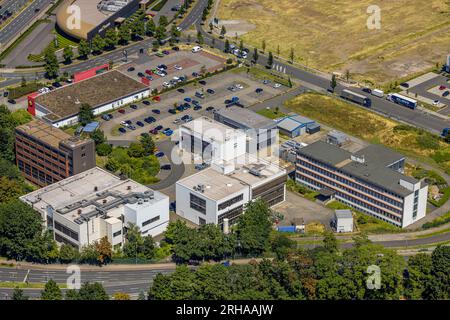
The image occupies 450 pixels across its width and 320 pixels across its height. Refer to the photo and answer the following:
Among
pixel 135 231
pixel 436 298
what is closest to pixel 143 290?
pixel 135 231

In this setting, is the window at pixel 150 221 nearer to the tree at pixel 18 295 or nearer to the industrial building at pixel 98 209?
the industrial building at pixel 98 209

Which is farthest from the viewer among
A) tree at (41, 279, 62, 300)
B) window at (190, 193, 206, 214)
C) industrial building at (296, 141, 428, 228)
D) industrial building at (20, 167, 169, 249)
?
industrial building at (296, 141, 428, 228)

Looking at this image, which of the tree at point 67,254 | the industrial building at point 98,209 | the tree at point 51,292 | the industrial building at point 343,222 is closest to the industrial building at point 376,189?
the industrial building at point 343,222

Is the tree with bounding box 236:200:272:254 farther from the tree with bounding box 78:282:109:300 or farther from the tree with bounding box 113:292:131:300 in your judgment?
the tree with bounding box 78:282:109:300

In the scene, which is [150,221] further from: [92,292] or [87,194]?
[92,292]

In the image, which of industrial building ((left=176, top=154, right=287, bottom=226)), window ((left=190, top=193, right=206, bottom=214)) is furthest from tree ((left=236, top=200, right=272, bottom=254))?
window ((left=190, top=193, right=206, bottom=214))

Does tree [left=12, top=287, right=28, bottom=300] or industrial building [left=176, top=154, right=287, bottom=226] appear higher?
industrial building [left=176, top=154, right=287, bottom=226]

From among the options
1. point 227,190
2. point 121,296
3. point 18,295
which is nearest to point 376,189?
point 227,190

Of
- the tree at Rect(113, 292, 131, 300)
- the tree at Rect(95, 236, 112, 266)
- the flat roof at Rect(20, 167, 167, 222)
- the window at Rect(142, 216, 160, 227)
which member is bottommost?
the tree at Rect(113, 292, 131, 300)
